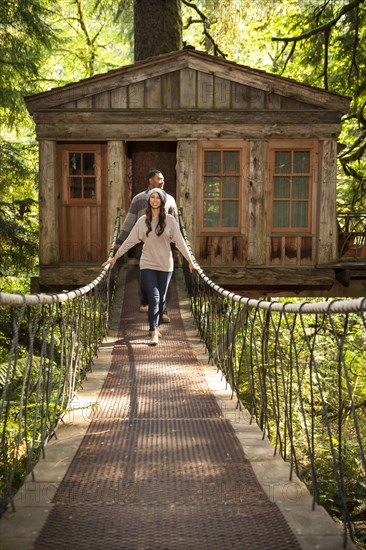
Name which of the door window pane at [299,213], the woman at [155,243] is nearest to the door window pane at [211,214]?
the door window pane at [299,213]

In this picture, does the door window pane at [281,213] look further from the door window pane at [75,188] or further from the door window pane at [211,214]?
the door window pane at [75,188]

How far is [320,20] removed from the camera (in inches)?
655

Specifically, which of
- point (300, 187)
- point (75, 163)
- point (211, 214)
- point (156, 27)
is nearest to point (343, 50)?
point (156, 27)

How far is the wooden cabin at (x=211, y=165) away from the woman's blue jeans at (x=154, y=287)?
4022 millimetres

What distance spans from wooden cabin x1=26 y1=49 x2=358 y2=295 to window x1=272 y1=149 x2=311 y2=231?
0.02 metres

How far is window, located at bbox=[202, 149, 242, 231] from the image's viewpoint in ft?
39.6

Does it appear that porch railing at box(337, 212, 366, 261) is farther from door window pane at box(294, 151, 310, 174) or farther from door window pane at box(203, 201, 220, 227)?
door window pane at box(203, 201, 220, 227)

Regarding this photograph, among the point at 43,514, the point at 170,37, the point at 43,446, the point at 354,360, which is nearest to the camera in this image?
the point at 43,514

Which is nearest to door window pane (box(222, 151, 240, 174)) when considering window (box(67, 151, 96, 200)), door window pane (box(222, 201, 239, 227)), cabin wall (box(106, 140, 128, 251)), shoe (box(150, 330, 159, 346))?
door window pane (box(222, 201, 239, 227))

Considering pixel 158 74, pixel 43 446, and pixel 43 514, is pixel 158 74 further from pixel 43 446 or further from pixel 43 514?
pixel 43 514

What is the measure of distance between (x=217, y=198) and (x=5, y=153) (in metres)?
5.61

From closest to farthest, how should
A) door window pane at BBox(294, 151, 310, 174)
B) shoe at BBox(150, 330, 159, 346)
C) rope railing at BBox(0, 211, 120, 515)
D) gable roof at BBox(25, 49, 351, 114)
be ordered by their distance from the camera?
rope railing at BBox(0, 211, 120, 515), shoe at BBox(150, 330, 159, 346), gable roof at BBox(25, 49, 351, 114), door window pane at BBox(294, 151, 310, 174)

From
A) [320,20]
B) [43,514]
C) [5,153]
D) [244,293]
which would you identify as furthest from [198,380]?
[320,20]

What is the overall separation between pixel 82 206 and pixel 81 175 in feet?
2.08
